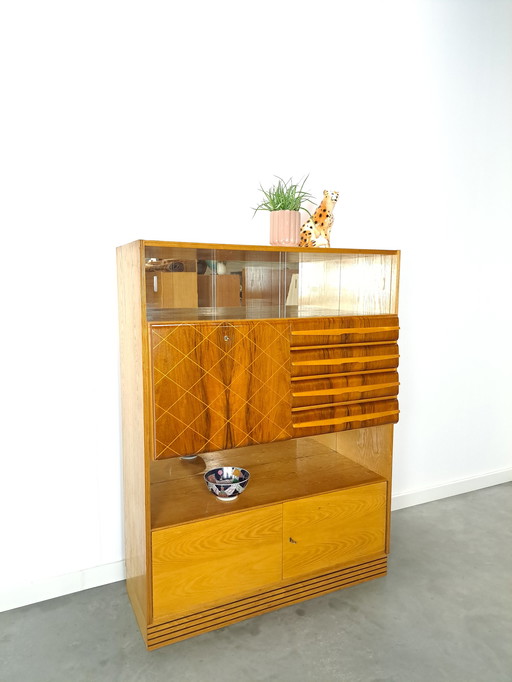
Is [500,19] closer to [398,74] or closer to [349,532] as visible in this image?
[398,74]

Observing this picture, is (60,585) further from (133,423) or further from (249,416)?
(249,416)

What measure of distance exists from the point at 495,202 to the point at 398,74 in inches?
41.8

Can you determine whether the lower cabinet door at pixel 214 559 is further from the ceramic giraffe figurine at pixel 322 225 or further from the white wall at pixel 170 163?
the ceramic giraffe figurine at pixel 322 225

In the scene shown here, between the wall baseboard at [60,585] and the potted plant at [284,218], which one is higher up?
the potted plant at [284,218]

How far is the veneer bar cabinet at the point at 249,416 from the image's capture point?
1949mm

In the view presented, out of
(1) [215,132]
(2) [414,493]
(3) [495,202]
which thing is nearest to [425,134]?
(3) [495,202]

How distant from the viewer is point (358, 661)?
1.96 meters

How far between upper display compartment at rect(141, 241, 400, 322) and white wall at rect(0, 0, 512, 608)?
398 mm

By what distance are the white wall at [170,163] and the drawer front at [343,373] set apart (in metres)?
0.70

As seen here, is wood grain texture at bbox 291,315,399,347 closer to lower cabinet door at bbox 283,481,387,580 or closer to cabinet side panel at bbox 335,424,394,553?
cabinet side panel at bbox 335,424,394,553

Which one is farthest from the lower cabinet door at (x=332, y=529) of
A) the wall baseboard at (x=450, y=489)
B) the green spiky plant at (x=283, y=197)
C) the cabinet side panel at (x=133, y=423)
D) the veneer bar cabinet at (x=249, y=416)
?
the green spiky plant at (x=283, y=197)

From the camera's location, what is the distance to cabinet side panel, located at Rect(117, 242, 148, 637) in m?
1.93

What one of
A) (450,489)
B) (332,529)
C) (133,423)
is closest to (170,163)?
(133,423)

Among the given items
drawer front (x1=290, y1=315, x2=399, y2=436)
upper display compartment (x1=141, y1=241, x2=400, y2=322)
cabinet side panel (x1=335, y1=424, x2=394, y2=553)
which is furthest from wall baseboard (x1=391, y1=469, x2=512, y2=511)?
upper display compartment (x1=141, y1=241, x2=400, y2=322)
